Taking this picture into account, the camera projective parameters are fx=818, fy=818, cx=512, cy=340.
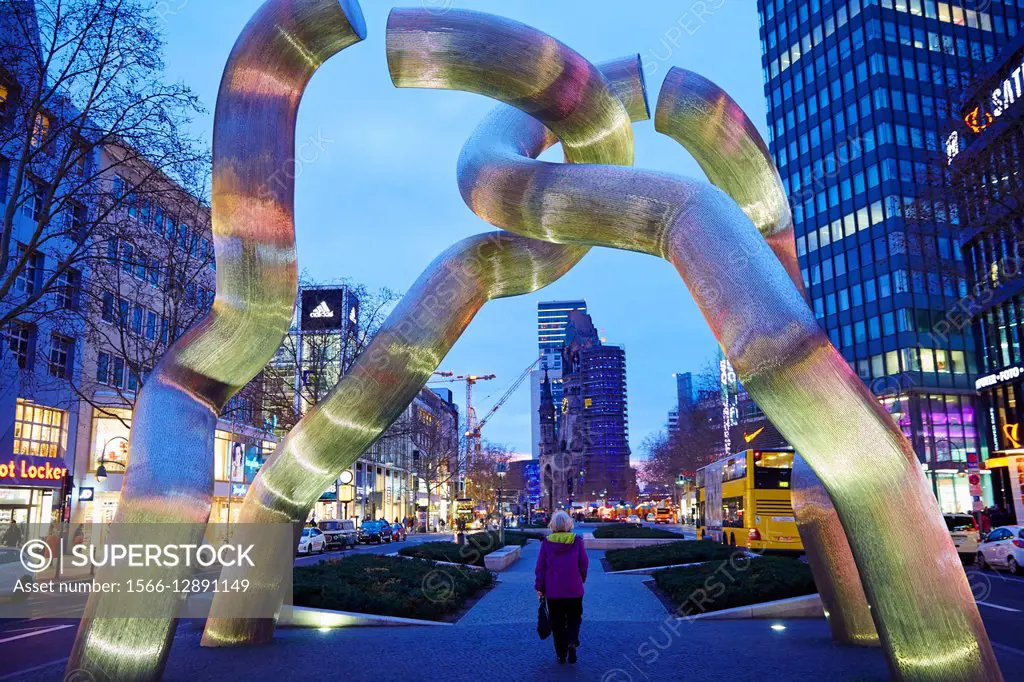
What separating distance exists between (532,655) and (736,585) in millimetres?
5654

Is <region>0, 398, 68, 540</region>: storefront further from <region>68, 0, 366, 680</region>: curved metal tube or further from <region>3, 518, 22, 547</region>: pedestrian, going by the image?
<region>68, 0, 366, 680</region>: curved metal tube

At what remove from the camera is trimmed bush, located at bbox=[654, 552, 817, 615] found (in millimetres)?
13656

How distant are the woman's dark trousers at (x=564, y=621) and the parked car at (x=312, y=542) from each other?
105 feet

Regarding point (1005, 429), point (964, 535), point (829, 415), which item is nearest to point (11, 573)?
point (829, 415)

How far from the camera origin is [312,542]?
134 ft

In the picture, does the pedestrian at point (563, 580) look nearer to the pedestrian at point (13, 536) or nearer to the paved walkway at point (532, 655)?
the paved walkway at point (532, 655)

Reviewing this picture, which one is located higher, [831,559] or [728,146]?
[728,146]

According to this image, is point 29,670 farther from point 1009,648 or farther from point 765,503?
point 765,503

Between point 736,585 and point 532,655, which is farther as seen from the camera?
point 736,585

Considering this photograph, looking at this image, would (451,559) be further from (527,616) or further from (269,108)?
(269,108)

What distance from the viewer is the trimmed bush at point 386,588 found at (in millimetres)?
12945

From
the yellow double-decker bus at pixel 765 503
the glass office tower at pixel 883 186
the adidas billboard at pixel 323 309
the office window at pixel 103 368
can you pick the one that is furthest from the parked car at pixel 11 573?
the glass office tower at pixel 883 186

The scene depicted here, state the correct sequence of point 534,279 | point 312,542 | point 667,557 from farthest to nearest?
point 312,542 < point 667,557 < point 534,279

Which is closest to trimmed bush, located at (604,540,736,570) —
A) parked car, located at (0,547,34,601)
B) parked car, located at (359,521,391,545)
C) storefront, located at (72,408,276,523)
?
storefront, located at (72,408,276,523)
